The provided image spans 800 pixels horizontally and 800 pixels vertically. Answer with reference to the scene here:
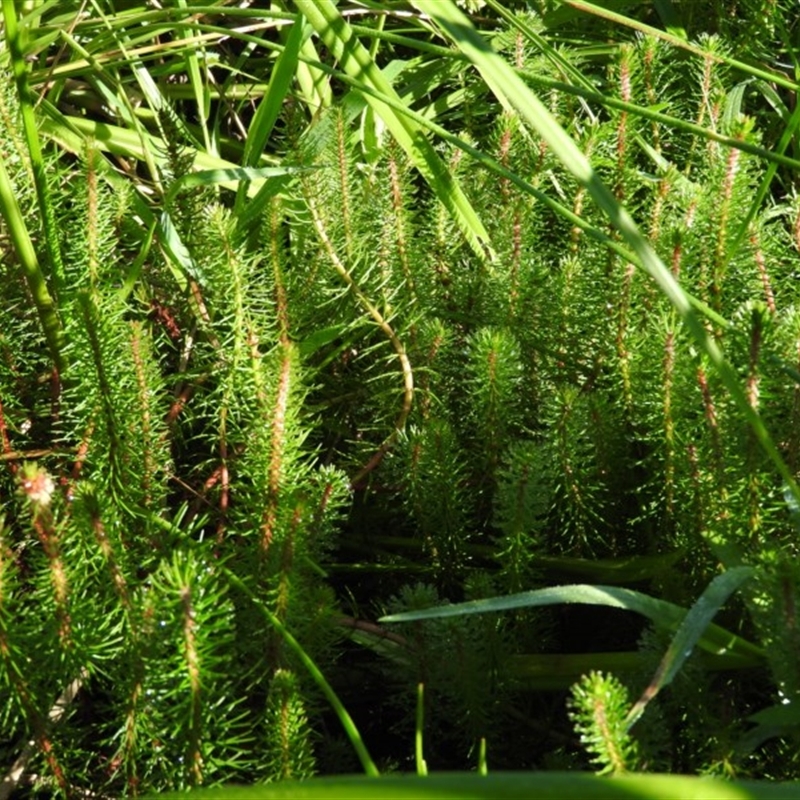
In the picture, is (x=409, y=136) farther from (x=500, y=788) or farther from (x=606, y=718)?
(x=500, y=788)

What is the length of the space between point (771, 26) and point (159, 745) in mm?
1784

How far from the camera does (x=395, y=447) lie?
1.54 metres

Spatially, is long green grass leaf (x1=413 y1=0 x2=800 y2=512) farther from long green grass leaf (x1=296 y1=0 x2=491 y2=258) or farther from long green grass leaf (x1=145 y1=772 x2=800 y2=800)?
long green grass leaf (x1=296 y1=0 x2=491 y2=258)

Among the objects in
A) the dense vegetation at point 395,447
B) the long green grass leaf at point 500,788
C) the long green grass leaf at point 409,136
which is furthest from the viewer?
the long green grass leaf at point 409,136

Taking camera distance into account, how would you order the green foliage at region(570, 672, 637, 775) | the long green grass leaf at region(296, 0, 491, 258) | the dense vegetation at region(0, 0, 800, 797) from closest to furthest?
the green foliage at region(570, 672, 637, 775) → the dense vegetation at region(0, 0, 800, 797) → the long green grass leaf at region(296, 0, 491, 258)

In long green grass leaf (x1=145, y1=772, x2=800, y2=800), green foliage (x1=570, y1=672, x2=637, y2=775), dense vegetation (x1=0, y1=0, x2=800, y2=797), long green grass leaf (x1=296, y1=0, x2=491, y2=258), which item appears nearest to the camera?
long green grass leaf (x1=145, y1=772, x2=800, y2=800)

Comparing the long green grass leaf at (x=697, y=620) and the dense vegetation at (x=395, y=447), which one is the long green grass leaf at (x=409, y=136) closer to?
the dense vegetation at (x=395, y=447)

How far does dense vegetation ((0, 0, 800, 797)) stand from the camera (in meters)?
1.17

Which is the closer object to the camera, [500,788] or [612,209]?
[500,788]

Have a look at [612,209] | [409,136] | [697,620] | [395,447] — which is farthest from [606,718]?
[409,136]

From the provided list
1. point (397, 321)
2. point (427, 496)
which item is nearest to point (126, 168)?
point (397, 321)

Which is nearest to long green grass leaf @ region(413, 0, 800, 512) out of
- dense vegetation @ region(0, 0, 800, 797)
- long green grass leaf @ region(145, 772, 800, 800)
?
dense vegetation @ region(0, 0, 800, 797)

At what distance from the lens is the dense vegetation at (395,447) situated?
117cm

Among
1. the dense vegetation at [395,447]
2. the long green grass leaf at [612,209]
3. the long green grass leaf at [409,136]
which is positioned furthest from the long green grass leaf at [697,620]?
the long green grass leaf at [409,136]
